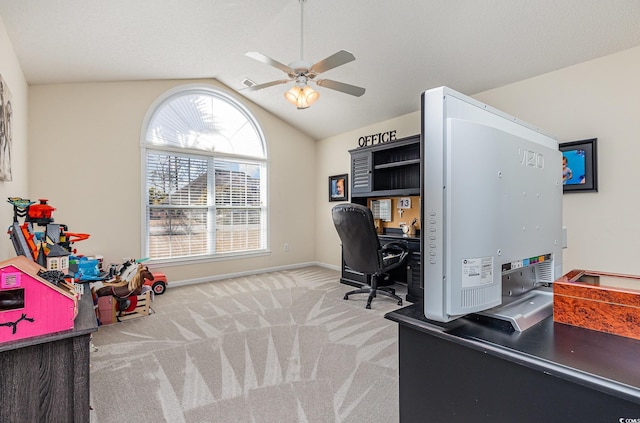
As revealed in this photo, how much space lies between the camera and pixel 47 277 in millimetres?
1153

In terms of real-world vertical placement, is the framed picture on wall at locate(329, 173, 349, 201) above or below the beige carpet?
above

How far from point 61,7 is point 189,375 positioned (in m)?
2.76

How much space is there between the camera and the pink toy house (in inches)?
38.1

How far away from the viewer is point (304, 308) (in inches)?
127

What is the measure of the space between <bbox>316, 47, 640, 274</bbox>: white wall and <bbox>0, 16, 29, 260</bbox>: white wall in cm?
457

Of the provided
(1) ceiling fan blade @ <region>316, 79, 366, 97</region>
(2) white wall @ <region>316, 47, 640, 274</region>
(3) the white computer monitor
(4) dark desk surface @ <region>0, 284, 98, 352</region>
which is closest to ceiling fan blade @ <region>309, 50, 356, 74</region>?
(1) ceiling fan blade @ <region>316, 79, 366, 97</region>

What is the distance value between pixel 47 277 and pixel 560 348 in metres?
1.69

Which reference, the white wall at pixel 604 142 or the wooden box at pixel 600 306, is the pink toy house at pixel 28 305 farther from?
the white wall at pixel 604 142

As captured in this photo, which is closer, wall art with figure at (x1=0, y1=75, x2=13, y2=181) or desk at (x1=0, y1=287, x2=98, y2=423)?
desk at (x1=0, y1=287, x2=98, y2=423)

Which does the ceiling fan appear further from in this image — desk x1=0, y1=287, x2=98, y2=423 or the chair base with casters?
desk x1=0, y1=287, x2=98, y2=423

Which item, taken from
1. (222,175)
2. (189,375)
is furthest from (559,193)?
(222,175)

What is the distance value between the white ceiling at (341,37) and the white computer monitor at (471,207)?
2.28 meters

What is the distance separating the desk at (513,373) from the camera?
1.89 ft

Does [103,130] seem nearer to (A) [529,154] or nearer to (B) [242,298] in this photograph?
(B) [242,298]
